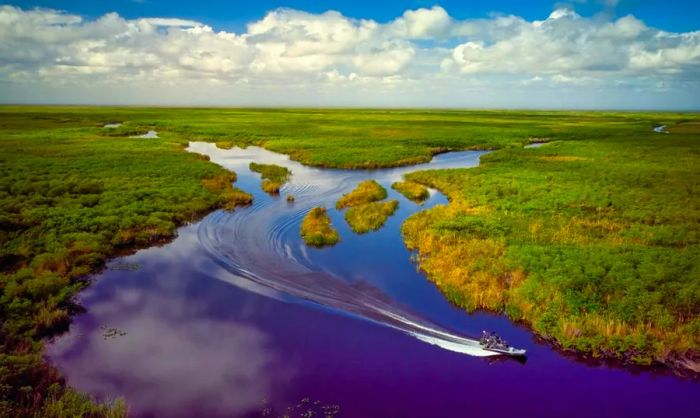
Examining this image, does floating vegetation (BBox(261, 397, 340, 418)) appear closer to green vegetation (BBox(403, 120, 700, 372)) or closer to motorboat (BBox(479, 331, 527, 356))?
motorboat (BBox(479, 331, 527, 356))

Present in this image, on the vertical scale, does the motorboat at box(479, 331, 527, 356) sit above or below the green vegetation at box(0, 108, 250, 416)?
below

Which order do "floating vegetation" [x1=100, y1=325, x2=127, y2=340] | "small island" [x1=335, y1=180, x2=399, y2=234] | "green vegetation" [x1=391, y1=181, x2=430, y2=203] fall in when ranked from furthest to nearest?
"green vegetation" [x1=391, y1=181, x2=430, y2=203] → "small island" [x1=335, y1=180, x2=399, y2=234] → "floating vegetation" [x1=100, y1=325, x2=127, y2=340]

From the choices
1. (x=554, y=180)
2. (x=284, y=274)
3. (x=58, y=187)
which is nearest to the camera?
(x=284, y=274)

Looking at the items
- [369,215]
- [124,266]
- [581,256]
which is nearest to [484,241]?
[581,256]

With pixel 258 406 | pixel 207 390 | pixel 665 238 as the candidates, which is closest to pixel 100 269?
pixel 207 390

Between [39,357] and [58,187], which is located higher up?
[58,187]

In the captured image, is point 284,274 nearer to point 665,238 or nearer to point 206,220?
point 206,220

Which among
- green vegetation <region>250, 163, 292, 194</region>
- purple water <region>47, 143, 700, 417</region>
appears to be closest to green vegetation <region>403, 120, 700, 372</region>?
purple water <region>47, 143, 700, 417</region>
